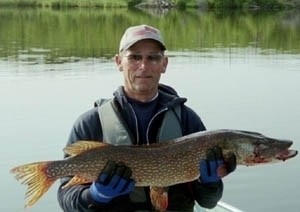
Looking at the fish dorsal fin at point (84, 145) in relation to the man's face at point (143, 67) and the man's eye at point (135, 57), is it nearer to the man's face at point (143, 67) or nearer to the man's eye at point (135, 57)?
the man's face at point (143, 67)

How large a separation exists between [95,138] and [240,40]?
105 feet

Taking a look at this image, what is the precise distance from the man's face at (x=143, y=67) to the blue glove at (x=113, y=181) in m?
0.63

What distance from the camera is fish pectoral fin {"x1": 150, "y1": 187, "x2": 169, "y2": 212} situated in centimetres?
434

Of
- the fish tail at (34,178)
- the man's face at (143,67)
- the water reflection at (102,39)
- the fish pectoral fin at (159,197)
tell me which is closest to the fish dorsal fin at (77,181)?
the fish tail at (34,178)

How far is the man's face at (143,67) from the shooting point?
14.9ft

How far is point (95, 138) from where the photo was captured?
15.3 ft

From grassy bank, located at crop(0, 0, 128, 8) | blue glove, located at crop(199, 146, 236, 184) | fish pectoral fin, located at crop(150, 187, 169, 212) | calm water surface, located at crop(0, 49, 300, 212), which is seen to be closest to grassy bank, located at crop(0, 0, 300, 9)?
grassy bank, located at crop(0, 0, 128, 8)

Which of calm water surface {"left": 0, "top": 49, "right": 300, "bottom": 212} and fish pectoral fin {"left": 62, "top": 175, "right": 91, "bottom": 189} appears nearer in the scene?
fish pectoral fin {"left": 62, "top": 175, "right": 91, "bottom": 189}

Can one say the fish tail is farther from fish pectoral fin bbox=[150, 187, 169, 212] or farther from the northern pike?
fish pectoral fin bbox=[150, 187, 169, 212]

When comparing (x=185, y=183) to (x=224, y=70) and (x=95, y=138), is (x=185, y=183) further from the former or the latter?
(x=224, y=70)

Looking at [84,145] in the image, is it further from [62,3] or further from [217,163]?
[62,3]

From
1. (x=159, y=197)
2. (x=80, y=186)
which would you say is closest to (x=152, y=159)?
(x=159, y=197)

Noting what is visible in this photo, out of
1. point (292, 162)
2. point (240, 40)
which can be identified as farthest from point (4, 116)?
point (240, 40)

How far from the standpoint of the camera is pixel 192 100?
56.3ft
